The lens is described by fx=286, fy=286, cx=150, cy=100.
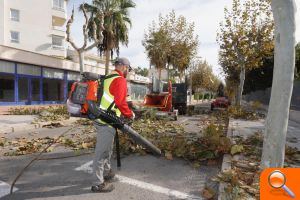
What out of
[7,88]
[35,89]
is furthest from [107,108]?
[35,89]

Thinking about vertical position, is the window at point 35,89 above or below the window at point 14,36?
below

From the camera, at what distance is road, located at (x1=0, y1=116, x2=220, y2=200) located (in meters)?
4.52

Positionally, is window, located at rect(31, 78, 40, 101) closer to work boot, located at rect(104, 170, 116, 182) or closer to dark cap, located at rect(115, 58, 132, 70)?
work boot, located at rect(104, 170, 116, 182)

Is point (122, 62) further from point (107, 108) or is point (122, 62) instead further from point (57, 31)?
point (57, 31)

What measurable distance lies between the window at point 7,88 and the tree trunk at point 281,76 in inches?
802

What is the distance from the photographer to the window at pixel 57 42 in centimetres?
3803

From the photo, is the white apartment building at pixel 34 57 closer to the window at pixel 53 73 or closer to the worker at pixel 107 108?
the window at pixel 53 73

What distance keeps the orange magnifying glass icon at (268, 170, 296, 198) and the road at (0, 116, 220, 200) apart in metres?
2.94

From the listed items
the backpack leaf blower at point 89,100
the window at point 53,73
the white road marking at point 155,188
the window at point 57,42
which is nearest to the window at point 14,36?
the window at point 57,42

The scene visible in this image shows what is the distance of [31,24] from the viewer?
3694cm

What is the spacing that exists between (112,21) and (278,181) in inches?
957

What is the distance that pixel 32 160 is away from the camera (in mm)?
6195

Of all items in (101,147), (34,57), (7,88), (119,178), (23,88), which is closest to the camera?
(101,147)

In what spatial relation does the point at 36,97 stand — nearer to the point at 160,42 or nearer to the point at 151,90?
the point at 151,90
